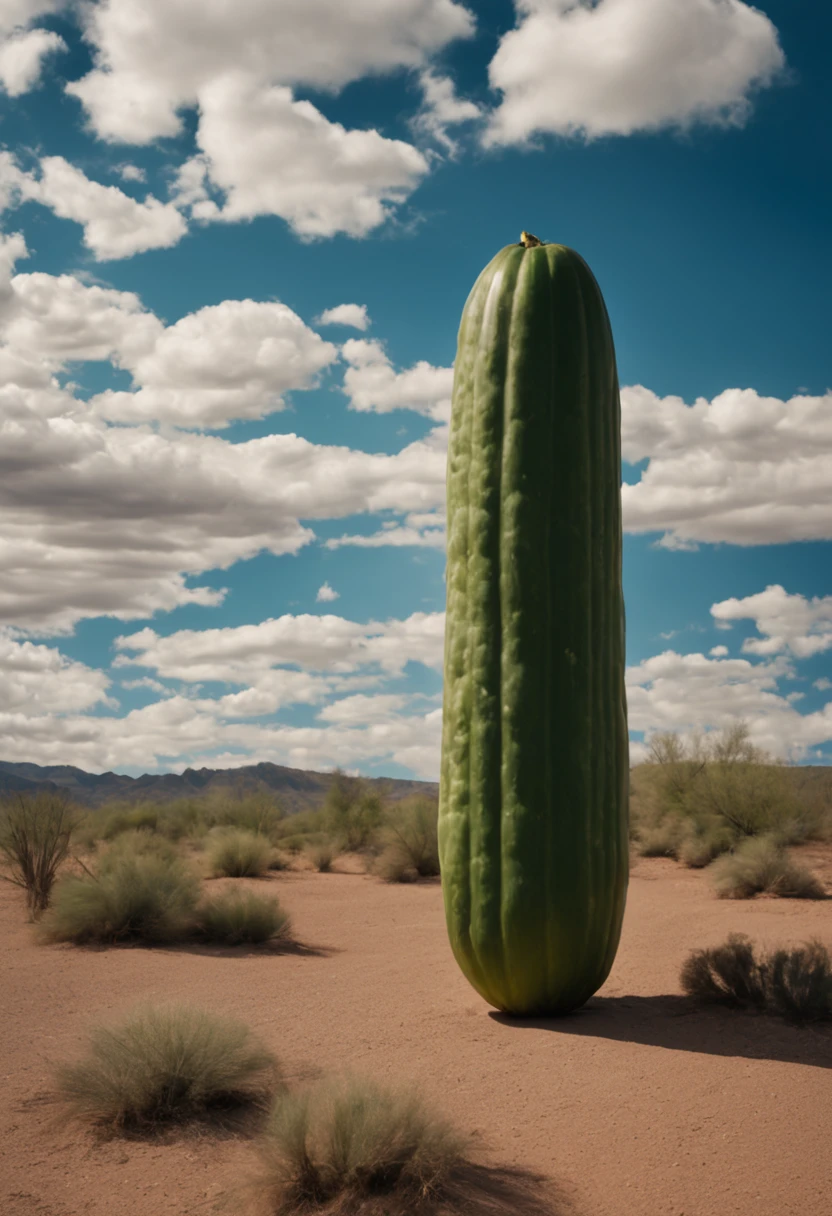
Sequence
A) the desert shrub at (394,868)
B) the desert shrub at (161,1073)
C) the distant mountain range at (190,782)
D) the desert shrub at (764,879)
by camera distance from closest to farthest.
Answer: the desert shrub at (161,1073), the desert shrub at (764,879), the desert shrub at (394,868), the distant mountain range at (190,782)

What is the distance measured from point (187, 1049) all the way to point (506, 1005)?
256 cm

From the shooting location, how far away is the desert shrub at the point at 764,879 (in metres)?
13.4

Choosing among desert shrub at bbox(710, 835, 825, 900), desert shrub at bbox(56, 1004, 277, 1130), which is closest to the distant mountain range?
desert shrub at bbox(710, 835, 825, 900)

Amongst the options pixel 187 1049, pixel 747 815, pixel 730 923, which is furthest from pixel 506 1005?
pixel 747 815

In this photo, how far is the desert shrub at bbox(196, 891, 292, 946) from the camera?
1045 cm

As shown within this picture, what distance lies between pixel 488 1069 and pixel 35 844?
846 centimetres

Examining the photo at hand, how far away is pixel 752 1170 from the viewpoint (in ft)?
14.5

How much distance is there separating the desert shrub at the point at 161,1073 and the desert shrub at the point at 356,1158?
3.05 ft

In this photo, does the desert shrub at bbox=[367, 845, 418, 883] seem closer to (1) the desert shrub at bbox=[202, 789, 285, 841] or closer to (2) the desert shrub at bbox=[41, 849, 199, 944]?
(1) the desert shrub at bbox=[202, 789, 285, 841]

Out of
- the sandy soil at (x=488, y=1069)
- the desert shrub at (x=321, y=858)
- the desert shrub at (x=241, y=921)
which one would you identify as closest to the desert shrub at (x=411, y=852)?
the desert shrub at (x=321, y=858)

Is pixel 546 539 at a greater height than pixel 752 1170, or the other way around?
pixel 546 539

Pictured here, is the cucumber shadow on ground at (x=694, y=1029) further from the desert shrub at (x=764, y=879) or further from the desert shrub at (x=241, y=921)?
the desert shrub at (x=764, y=879)

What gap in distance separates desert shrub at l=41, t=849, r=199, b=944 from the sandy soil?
0.29 metres

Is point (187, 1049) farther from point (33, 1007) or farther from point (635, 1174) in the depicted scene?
point (33, 1007)
